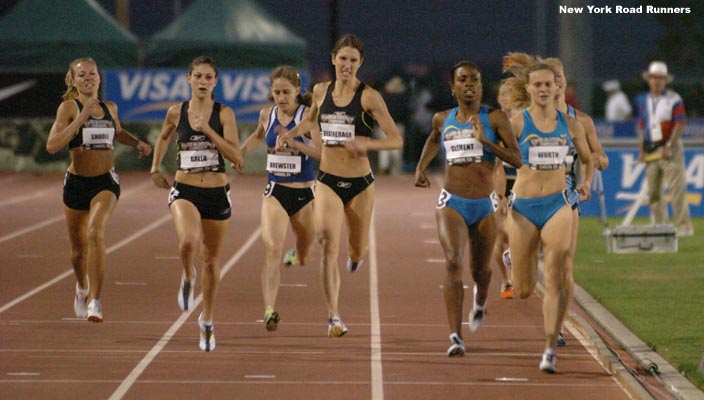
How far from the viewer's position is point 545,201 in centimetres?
1091

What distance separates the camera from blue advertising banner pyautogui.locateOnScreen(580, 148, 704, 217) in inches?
965

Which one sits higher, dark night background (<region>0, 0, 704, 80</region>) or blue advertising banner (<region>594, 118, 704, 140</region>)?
dark night background (<region>0, 0, 704, 80</region>)

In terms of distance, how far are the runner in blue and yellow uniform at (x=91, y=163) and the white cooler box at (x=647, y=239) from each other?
8.40 m

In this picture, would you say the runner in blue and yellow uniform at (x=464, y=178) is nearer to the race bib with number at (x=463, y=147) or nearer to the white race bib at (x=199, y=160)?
the race bib with number at (x=463, y=147)

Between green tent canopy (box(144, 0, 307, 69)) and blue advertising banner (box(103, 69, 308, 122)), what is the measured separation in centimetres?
130

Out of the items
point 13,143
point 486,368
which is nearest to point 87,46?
point 13,143

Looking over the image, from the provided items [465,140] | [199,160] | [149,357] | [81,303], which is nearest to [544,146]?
[465,140]

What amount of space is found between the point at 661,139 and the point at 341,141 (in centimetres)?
1034

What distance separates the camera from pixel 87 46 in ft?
132

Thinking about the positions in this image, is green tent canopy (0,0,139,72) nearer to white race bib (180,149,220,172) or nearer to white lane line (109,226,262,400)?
white lane line (109,226,262,400)

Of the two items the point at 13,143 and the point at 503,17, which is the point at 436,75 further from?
the point at 503,17

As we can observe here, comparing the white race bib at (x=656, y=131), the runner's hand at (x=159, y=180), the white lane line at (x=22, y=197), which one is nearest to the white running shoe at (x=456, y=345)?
the runner's hand at (x=159, y=180)

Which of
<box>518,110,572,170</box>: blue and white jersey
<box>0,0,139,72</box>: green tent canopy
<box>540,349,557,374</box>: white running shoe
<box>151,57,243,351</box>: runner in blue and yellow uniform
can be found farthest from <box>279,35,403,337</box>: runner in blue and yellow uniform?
<box>0,0,139,72</box>: green tent canopy

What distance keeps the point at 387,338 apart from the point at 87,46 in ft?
94.8
